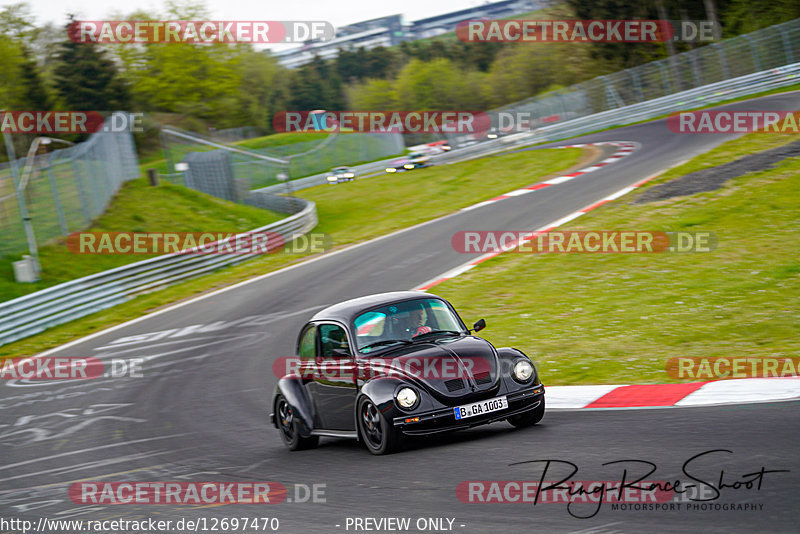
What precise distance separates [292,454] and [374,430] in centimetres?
146

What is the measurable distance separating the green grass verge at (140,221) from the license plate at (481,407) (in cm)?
1659

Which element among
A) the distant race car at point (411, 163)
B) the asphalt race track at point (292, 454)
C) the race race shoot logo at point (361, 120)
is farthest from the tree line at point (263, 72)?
the asphalt race track at point (292, 454)

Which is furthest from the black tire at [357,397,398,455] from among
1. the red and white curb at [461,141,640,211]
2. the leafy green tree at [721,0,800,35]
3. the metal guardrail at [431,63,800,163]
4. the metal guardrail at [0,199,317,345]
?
the leafy green tree at [721,0,800,35]

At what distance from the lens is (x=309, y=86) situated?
384 ft

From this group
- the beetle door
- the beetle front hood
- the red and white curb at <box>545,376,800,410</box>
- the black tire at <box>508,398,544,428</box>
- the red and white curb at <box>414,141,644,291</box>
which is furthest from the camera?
the red and white curb at <box>414,141,644,291</box>

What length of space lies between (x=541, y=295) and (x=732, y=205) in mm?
5175

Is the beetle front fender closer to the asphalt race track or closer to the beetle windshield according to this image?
the asphalt race track

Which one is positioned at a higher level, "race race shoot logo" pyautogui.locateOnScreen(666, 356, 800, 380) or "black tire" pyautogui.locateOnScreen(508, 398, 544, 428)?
"black tire" pyautogui.locateOnScreen(508, 398, 544, 428)

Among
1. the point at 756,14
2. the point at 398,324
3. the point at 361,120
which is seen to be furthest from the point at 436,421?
the point at 361,120

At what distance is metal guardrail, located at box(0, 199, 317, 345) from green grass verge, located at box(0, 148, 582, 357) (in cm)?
27

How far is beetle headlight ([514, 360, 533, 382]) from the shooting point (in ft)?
25.0

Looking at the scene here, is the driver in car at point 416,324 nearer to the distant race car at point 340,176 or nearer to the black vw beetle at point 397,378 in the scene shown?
the black vw beetle at point 397,378

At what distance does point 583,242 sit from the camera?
18.0 meters

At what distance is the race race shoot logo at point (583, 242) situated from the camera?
16.1 m
